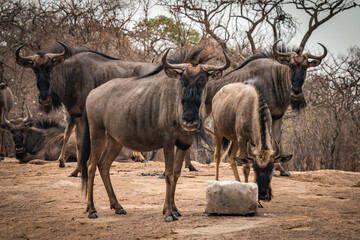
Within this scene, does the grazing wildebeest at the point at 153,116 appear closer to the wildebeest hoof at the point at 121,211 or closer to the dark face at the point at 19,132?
the wildebeest hoof at the point at 121,211

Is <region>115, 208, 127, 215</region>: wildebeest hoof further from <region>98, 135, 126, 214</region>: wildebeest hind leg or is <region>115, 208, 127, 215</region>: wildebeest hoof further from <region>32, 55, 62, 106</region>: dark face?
<region>32, 55, 62, 106</region>: dark face

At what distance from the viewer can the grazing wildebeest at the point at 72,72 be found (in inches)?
348

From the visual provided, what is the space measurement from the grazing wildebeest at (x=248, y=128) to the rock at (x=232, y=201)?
50 cm

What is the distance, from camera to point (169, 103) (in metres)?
5.38

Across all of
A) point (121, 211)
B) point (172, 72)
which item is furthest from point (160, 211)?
point (172, 72)

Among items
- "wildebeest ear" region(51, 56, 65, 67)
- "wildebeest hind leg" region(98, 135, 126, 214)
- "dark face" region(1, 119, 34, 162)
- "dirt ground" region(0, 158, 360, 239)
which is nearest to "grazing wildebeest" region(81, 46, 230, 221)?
"wildebeest hind leg" region(98, 135, 126, 214)

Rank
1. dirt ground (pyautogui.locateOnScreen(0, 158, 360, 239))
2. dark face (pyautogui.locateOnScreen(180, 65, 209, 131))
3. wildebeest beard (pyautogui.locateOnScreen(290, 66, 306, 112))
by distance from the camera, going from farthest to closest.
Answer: wildebeest beard (pyautogui.locateOnScreen(290, 66, 306, 112)) < dark face (pyautogui.locateOnScreen(180, 65, 209, 131)) < dirt ground (pyautogui.locateOnScreen(0, 158, 360, 239))

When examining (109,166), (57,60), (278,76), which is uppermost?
(57,60)

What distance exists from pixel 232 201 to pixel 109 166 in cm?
168

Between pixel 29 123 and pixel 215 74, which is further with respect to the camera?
pixel 29 123

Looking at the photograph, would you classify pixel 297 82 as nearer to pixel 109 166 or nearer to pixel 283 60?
pixel 283 60

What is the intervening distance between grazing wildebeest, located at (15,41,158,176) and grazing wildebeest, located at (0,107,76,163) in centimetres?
433

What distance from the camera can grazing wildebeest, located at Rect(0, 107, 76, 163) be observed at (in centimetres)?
1323

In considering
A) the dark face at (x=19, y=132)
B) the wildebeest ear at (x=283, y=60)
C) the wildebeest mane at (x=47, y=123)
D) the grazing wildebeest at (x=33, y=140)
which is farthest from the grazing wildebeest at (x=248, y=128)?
the wildebeest mane at (x=47, y=123)
